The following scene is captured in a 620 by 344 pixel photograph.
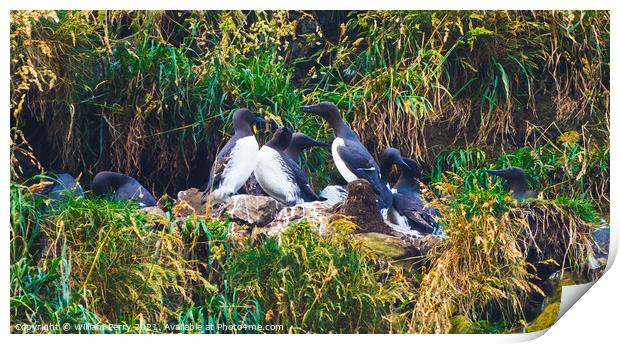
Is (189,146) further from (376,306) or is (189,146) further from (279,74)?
(376,306)

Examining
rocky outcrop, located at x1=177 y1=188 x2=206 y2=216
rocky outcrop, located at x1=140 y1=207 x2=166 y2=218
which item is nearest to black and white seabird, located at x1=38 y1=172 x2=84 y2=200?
rocky outcrop, located at x1=140 y1=207 x2=166 y2=218

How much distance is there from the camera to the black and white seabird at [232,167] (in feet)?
24.7

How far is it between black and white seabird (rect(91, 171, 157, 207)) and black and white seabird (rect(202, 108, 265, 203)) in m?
0.36

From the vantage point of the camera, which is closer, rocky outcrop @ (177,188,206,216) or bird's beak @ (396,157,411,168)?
rocky outcrop @ (177,188,206,216)

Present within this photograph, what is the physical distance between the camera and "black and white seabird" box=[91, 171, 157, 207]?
7.49m

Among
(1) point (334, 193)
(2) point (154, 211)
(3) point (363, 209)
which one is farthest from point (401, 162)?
(2) point (154, 211)

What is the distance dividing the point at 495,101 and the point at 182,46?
205 cm

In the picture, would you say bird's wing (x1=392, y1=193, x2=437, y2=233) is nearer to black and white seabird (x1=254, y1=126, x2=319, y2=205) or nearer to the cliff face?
the cliff face

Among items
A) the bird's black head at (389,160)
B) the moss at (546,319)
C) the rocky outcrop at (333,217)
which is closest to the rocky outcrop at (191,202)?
the rocky outcrop at (333,217)

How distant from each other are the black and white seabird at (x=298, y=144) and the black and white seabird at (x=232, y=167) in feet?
0.76

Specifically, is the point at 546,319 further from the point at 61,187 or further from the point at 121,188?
the point at 61,187

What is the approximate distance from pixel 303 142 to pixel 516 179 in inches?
52.9

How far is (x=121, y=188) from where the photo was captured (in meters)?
7.55

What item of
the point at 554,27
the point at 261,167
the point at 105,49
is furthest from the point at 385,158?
the point at 105,49
